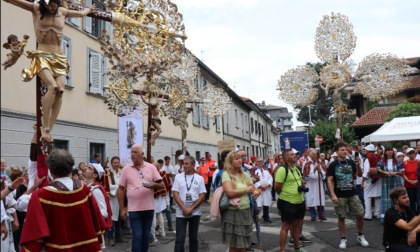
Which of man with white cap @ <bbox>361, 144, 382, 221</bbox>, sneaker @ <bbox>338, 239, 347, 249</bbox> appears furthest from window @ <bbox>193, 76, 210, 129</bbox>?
sneaker @ <bbox>338, 239, 347, 249</bbox>

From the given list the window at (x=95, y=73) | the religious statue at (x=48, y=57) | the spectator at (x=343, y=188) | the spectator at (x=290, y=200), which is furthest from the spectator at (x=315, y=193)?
the window at (x=95, y=73)

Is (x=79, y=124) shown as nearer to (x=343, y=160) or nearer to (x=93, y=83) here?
(x=93, y=83)

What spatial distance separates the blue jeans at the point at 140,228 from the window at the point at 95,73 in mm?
10304

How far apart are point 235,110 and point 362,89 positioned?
83.7 feet

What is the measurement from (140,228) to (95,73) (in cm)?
1090

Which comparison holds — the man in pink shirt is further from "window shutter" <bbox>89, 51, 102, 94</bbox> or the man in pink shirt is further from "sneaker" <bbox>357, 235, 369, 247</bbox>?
"window shutter" <bbox>89, 51, 102, 94</bbox>

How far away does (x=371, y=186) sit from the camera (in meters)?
11.5

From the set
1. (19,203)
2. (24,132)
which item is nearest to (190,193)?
(19,203)

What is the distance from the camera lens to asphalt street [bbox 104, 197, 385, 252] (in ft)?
27.3

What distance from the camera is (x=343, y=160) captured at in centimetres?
805

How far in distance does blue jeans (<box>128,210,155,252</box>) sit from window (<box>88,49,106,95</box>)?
1030cm

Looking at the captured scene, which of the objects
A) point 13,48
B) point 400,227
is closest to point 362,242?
point 400,227

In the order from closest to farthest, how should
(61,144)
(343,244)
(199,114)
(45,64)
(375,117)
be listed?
(45,64), (343,244), (61,144), (199,114), (375,117)

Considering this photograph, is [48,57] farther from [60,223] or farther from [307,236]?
[307,236]
